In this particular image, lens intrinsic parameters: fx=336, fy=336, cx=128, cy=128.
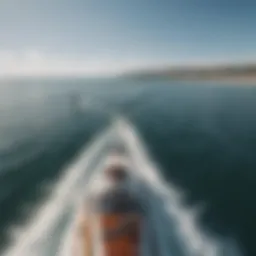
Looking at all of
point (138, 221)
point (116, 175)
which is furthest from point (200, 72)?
point (138, 221)

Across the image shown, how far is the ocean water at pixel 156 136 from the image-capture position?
1.71 meters

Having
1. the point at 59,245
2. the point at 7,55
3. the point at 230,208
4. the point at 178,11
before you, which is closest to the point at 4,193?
the point at 59,245

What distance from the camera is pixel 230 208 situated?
67.5 inches

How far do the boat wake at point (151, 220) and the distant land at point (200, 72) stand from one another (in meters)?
0.37

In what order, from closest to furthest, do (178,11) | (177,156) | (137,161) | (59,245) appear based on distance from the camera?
(59,245)
(178,11)
(177,156)
(137,161)

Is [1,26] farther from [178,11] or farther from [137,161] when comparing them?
[137,161]

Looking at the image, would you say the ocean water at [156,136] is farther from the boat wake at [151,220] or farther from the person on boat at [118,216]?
the person on boat at [118,216]

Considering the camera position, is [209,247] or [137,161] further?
[137,161]

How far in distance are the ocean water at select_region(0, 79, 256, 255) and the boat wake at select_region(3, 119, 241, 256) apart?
0.05 m

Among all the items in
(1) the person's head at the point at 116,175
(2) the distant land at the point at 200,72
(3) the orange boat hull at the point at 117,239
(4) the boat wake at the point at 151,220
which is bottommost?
(4) the boat wake at the point at 151,220

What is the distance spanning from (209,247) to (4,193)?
1.06m

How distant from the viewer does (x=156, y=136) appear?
78.0 inches

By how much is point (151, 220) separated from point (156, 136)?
1.70ft

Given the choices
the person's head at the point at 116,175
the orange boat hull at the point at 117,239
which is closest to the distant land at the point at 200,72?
the person's head at the point at 116,175
